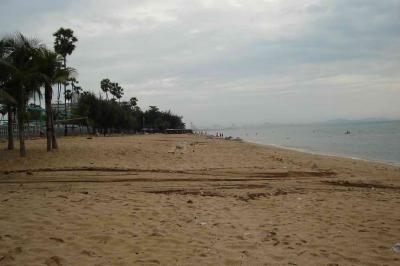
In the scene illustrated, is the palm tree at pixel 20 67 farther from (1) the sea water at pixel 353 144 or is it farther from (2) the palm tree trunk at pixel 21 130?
(1) the sea water at pixel 353 144

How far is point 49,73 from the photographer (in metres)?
22.0

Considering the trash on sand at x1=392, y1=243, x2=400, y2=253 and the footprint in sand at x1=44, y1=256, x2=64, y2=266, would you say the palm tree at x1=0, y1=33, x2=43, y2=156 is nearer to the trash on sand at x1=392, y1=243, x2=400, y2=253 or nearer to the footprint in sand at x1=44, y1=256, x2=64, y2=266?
the footprint in sand at x1=44, y1=256, x2=64, y2=266

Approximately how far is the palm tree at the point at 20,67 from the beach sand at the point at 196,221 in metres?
8.14

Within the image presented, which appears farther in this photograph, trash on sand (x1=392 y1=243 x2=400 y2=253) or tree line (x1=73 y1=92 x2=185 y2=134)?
tree line (x1=73 y1=92 x2=185 y2=134)

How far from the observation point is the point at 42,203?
7.61 metres

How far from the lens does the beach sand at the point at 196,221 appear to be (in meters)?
5.30

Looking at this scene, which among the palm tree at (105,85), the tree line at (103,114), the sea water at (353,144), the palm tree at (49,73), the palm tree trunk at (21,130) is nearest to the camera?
the palm tree trunk at (21,130)

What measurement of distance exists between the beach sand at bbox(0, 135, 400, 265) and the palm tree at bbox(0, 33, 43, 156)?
26.7ft

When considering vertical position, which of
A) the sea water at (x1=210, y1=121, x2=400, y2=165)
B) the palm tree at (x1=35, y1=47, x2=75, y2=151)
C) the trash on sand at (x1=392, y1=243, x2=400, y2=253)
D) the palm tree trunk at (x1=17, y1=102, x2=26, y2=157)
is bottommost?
the sea water at (x1=210, y1=121, x2=400, y2=165)

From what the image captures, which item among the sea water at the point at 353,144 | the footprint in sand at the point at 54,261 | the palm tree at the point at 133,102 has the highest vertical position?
the palm tree at the point at 133,102

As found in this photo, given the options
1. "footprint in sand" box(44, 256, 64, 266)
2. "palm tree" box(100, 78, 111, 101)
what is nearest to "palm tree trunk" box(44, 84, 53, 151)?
"footprint in sand" box(44, 256, 64, 266)

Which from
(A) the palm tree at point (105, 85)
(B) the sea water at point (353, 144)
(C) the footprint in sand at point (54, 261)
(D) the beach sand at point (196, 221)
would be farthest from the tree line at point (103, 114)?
(C) the footprint in sand at point (54, 261)

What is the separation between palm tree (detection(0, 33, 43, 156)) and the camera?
19.8m

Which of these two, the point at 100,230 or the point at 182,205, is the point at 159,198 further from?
the point at 100,230
